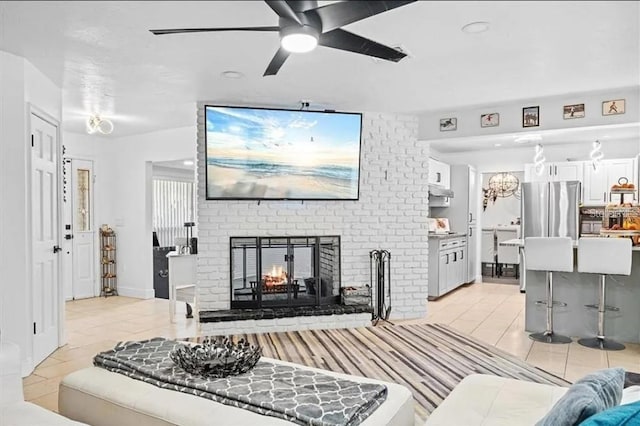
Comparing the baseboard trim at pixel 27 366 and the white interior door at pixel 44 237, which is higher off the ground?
the white interior door at pixel 44 237

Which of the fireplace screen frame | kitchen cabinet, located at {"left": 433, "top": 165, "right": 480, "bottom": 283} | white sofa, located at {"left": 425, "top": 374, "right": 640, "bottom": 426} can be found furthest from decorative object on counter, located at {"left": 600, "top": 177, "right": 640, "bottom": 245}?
white sofa, located at {"left": 425, "top": 374, "right": 640, "bottom": 426}

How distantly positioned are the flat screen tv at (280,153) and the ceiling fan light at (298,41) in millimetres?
2511

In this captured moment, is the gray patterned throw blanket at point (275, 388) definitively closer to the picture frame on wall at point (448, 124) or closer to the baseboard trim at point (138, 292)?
the picture frame on wall at point (448, 124)

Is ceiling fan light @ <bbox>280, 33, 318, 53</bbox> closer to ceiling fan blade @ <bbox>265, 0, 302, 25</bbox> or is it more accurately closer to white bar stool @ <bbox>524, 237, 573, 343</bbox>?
ceiling fan blade @ <bbox>265, 0, 302, 25</bbox>

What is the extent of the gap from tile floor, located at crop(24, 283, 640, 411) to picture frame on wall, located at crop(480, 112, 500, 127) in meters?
2.26

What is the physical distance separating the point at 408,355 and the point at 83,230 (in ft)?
17.8

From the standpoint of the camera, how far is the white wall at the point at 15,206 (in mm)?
3635

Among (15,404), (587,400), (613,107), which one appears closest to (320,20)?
(587,400)

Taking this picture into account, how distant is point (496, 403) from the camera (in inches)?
80.4

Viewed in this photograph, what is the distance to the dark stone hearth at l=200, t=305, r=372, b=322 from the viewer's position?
489cm

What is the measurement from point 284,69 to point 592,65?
251 cm

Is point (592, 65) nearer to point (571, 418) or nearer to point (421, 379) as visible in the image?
point (421, 379)

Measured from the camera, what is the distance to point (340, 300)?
17.8 feet

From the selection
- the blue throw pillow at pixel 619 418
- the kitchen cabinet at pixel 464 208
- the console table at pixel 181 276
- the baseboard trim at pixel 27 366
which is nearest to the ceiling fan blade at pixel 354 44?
the blue throw pillow at pixel 619 418
